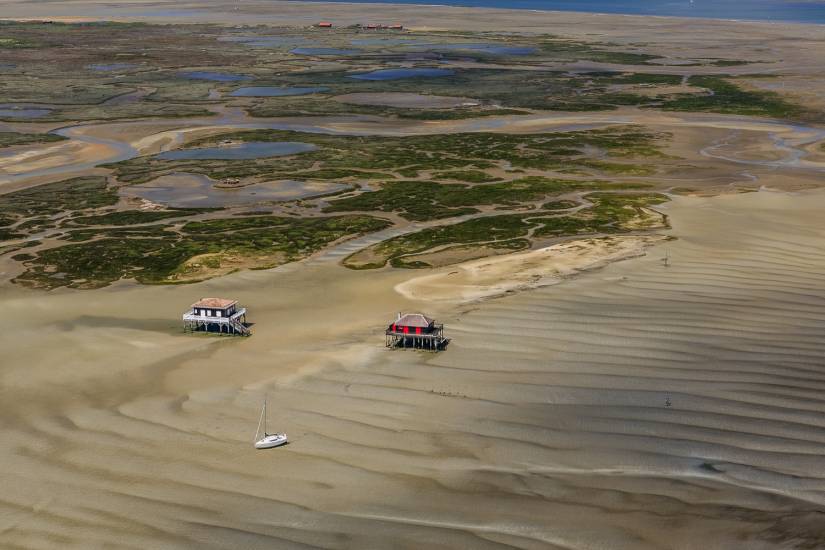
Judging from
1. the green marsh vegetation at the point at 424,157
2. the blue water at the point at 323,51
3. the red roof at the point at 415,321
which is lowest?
the red roof at the point at 415,321

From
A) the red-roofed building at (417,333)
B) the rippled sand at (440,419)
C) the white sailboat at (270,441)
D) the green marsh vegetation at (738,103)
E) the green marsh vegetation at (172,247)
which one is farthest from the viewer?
the green marsh vegetation at (738,103)

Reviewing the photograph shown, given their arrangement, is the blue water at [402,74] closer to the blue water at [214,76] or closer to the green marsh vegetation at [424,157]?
the blue water at [214,76]

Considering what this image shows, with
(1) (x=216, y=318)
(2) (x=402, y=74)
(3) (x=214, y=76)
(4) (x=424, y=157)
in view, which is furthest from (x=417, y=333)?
(3) (x=214, y=76)

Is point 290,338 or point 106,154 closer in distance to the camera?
point 290,338

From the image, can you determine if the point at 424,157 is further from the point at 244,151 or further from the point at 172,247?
the point at 172,247

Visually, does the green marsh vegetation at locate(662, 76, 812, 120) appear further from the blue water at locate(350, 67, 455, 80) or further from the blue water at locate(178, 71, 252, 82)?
the blue water at locate(178, 71, 252, 82)

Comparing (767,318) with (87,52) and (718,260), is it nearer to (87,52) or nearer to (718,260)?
(718,260)

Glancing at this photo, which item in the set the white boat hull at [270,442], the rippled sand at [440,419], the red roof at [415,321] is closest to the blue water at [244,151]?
the rippled sand at [440,419]

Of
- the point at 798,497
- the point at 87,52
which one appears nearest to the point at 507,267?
the point at 798,497
